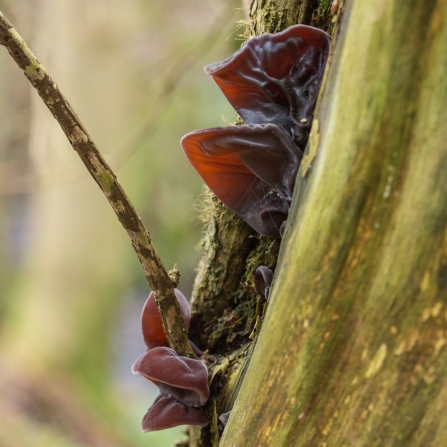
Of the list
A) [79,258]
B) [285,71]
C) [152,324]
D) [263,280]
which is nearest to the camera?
[285,71]

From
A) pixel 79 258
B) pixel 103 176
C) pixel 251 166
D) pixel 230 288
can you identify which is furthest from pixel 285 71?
pixel 79 258

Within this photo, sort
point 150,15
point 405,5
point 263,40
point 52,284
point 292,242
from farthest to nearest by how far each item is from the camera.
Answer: point 150,15 → point 52,284 → point 263,40 → point 292,242 → point 405,5

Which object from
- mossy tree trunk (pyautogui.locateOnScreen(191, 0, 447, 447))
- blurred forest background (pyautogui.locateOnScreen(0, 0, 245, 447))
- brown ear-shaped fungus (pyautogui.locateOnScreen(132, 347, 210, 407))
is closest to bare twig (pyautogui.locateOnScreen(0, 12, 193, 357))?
brown ear-shaped fungus (pyautogui.locateOnScreen(132, 347, 210, 407))

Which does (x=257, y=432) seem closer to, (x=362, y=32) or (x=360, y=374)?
(x=360, y=374)

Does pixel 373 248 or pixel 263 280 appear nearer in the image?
pixel 373 248

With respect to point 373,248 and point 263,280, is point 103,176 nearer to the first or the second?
point 263,280

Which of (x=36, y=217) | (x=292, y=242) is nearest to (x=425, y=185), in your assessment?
(x=292, y=242)
